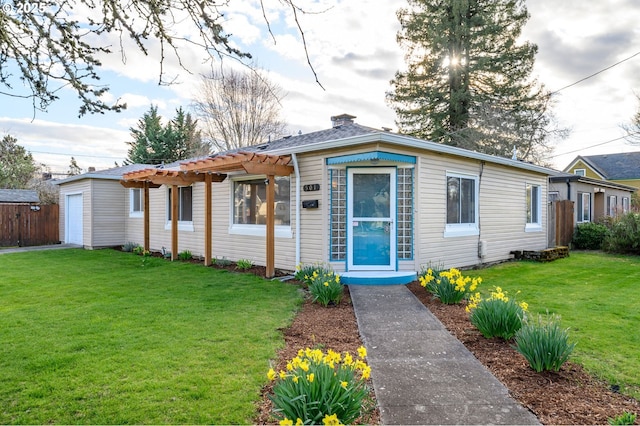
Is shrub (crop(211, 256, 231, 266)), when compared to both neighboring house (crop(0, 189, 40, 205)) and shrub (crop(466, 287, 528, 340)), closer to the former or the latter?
shrub (crop(466, 287, 528, 340))

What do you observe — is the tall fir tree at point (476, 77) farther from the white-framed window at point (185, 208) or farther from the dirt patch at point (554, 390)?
the dirt patch at point (554, 390)

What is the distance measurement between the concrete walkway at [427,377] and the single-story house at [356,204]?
2774mm

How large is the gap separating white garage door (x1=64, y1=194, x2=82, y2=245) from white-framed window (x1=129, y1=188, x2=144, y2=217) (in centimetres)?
220

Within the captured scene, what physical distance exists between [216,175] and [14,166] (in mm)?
21674

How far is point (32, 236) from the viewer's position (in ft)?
54.1

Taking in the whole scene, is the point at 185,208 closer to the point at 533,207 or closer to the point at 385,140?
the point at 385,140

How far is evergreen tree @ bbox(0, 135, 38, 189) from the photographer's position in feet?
79.6

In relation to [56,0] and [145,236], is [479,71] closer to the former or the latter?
[145,236]

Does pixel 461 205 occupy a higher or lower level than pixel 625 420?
higher

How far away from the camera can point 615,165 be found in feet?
112

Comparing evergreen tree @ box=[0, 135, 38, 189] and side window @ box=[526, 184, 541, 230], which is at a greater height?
evergreen tree @ box=[0, 135, 38, 189]

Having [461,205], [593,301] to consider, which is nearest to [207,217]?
[461,205]

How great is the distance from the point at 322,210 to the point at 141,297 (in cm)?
362

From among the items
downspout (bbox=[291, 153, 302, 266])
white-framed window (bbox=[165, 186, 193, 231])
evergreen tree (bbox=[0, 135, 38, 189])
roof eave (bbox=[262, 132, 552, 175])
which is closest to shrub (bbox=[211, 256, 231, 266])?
white-framed window (bbox=[165, 186, 193, 231])
